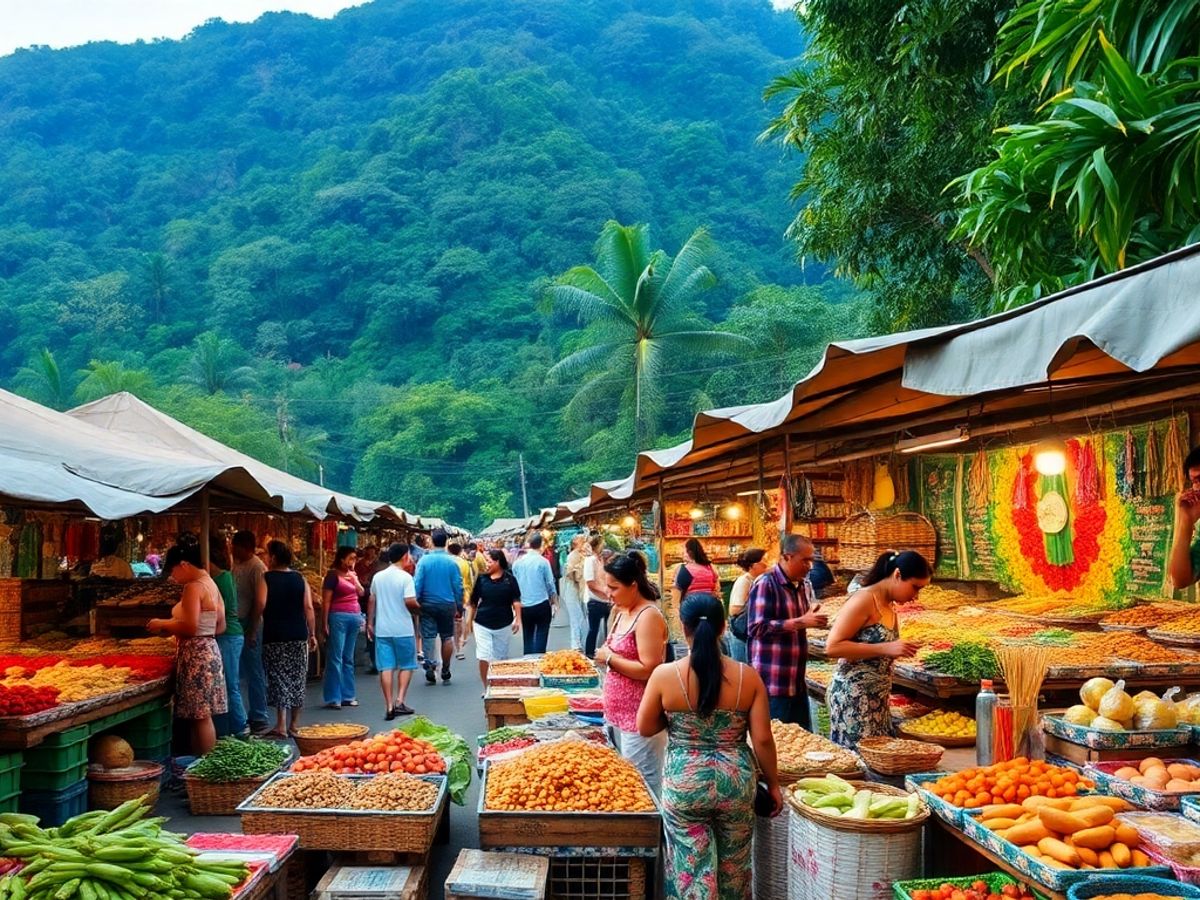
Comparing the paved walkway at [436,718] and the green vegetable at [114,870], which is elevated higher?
the green vegetable at [114,870]

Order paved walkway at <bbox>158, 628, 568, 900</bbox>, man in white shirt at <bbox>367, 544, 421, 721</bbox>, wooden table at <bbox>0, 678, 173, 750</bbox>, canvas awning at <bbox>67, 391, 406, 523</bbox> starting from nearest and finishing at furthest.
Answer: wooden table at <bbox>0, 678, 173, 750</bbox>, paved walkway at <bbox>158, 628, 568, 900</bbox>, man in white shirt at <bbox>367, 544, 421, 721</bbox>, canvas awning at <bbox>67, 391, 406, 523</bbox>

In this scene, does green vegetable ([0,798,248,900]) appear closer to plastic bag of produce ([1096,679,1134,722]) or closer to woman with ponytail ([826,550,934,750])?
woman with ponytail ([826,550,934,750])

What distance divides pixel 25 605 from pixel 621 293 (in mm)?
26708

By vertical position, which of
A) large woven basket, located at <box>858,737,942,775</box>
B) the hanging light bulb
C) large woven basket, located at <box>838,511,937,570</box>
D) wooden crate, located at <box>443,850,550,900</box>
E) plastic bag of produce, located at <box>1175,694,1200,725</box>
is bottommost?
wooden crate, located at <box>443,850,550,900</box>

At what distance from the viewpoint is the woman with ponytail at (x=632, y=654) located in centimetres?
547

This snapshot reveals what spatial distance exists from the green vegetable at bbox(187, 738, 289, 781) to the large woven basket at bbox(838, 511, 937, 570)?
27.7 ft

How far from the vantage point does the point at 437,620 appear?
1336 cm

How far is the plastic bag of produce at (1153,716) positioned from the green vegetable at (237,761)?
5454mm

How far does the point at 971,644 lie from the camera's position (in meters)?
7.71

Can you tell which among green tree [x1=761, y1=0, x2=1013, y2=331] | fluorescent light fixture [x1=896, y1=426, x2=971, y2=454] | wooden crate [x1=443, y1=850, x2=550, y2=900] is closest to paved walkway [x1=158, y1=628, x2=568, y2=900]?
wooden crate [x1=443, y1=850, x2=550, y2=900]

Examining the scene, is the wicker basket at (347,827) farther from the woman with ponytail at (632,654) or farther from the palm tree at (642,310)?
the palm tree at (642,310)

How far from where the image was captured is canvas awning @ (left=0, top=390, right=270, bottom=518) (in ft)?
22.0

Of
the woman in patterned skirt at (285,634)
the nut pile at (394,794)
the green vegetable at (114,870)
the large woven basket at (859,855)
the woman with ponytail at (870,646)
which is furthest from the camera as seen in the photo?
the woman in patterned skirt at (285,634)

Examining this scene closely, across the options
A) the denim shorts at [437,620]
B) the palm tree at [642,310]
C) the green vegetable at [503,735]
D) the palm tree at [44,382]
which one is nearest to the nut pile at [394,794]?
the green vegetable at [503,735]
